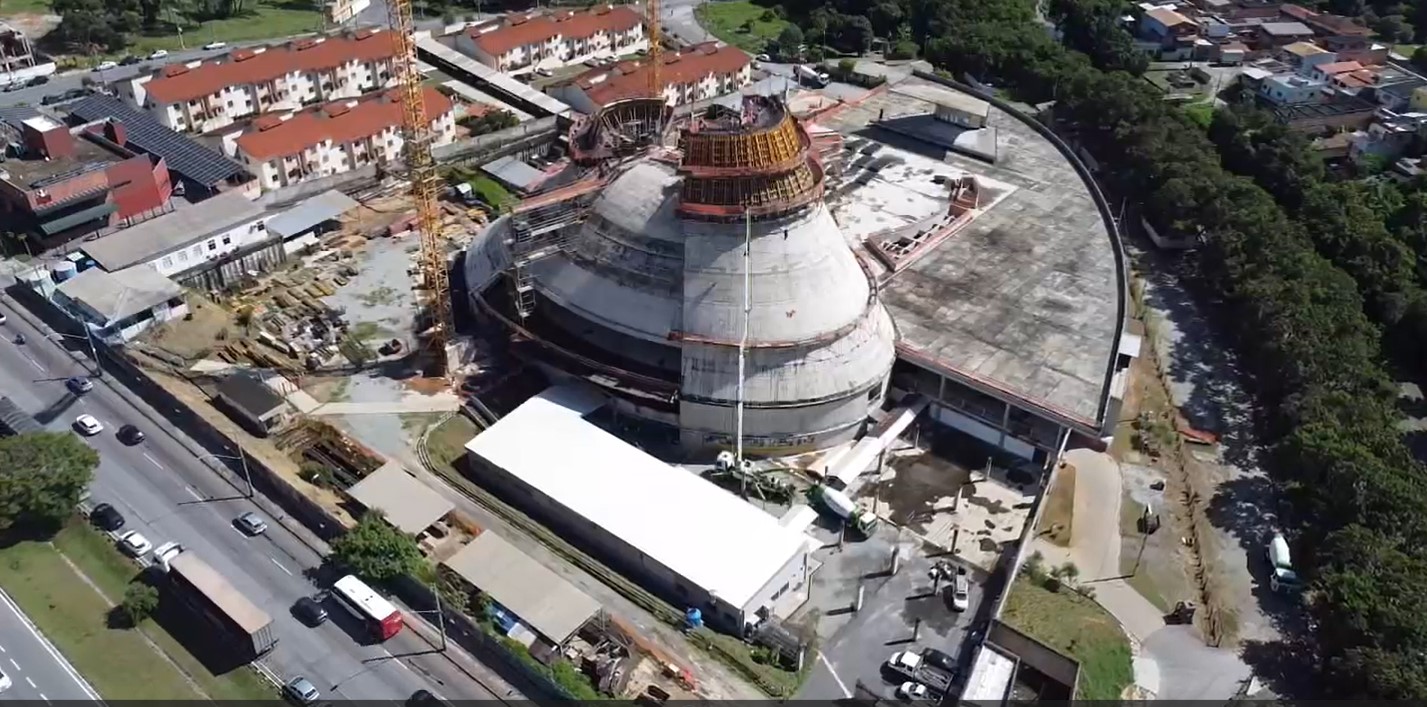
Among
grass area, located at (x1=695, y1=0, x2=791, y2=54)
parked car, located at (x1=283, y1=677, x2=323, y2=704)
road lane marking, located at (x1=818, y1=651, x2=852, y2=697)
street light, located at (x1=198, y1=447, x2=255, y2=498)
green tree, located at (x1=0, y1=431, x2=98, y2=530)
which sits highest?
grass area, located at (x1=695, y1=0, x2=791, y2=54)

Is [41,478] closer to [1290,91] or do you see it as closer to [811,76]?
[811,76]

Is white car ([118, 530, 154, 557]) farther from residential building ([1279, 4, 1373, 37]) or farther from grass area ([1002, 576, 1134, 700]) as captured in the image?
residential building ([1279, 4, 1373, 37])

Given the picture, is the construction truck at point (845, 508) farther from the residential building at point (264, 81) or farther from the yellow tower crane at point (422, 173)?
the residential building at point (264, 81)

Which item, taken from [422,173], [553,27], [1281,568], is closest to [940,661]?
[1281,568]

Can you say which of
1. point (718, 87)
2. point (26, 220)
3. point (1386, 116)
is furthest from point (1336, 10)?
point (26, 220)

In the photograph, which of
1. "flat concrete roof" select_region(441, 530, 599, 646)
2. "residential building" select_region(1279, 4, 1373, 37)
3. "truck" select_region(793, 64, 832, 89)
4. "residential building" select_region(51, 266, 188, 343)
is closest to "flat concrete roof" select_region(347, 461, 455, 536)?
"flat concrete roof" select_region(441, 530, 599, 646)
